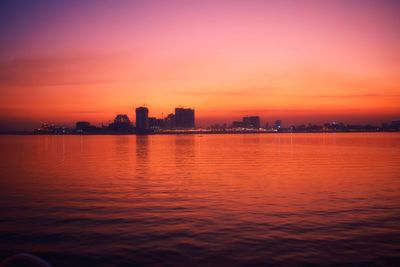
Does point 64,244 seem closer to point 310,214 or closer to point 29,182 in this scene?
point 310,214

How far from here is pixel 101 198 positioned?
27.8 meters

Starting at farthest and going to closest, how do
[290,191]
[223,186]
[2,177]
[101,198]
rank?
1. [2,177]
2. [223,186]
3. [290,191]
4. [101,198]

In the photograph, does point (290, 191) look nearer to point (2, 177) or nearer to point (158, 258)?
point (158, 258)

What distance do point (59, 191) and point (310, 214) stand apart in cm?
→ 2043

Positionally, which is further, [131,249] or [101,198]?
[101,198]

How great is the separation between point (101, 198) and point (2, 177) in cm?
1917

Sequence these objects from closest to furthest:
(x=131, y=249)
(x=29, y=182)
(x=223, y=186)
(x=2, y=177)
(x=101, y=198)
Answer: (x=131, y=249) → (x=101, y=198) → (x=223, y=186) → (x=29, y=182) → (x=2, y=177)

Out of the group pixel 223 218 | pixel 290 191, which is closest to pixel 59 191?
pixel 223 218

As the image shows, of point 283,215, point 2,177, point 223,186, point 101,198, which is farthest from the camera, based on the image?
point 2,177

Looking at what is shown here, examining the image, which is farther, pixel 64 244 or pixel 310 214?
pixel 310 214

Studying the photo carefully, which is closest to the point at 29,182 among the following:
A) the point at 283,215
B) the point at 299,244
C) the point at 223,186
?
the point at 223,186

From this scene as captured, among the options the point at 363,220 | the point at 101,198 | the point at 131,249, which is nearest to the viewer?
the point at 131,249

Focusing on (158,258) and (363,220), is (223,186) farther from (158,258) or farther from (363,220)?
(158,258)

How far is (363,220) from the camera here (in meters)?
20.0
